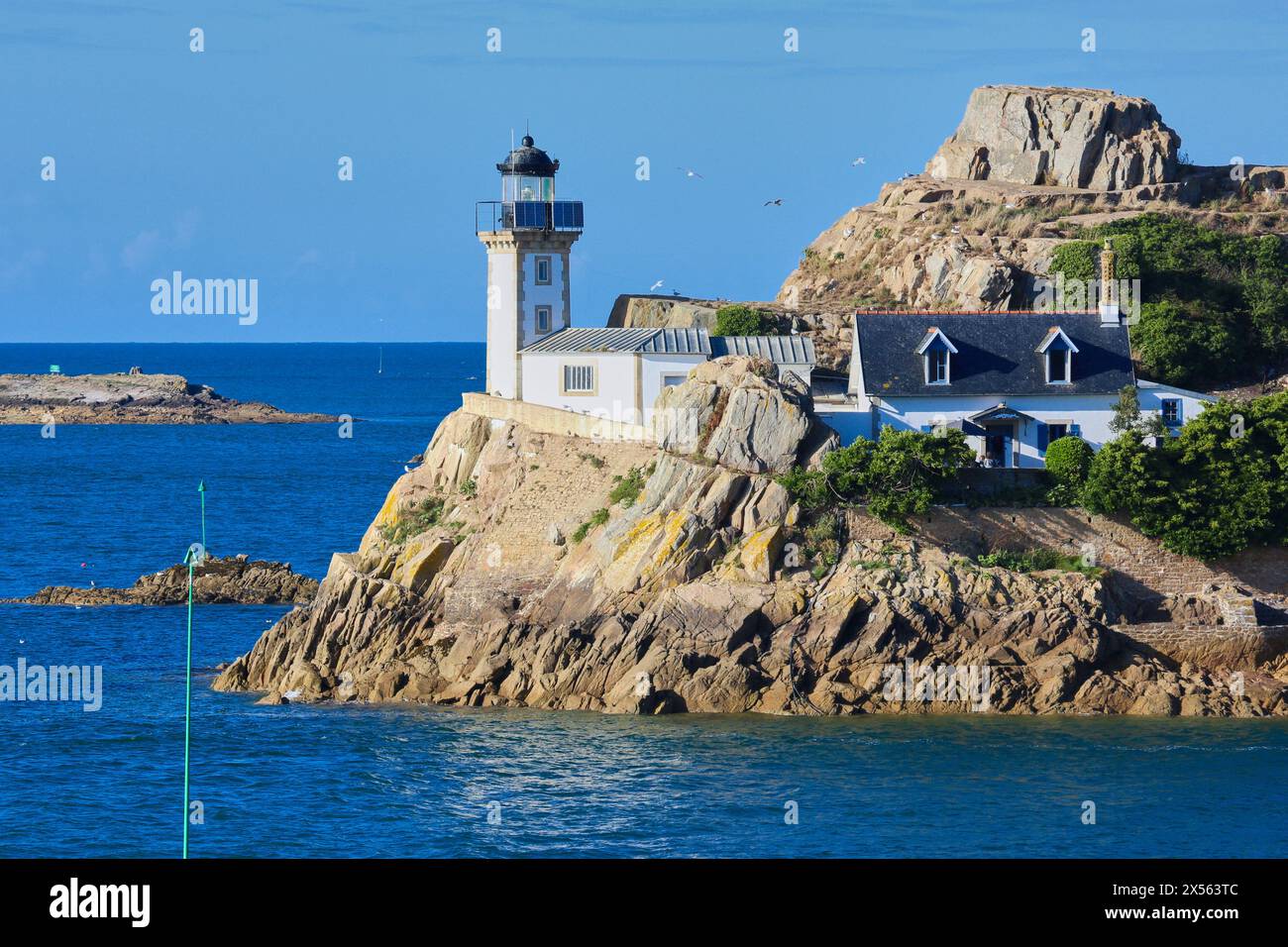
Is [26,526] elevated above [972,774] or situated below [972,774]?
above

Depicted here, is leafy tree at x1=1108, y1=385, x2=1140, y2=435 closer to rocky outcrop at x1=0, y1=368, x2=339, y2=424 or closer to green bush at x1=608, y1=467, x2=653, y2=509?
green bush at x1=608, y1=467, x2=653, y2=509

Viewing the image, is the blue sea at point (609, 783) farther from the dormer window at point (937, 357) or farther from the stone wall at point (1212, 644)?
the dormer window at point (937, 357)

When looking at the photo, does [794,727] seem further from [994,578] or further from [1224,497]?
[1224,497]

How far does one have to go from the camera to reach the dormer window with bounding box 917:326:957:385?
54000mm

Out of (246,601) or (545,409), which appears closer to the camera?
(545,409)

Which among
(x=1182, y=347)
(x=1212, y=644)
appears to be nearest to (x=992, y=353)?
(x=1182, y=347)

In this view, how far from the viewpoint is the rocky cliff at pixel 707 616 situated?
46375 mm

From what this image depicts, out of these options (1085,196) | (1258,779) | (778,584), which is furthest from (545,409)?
(1085,196)

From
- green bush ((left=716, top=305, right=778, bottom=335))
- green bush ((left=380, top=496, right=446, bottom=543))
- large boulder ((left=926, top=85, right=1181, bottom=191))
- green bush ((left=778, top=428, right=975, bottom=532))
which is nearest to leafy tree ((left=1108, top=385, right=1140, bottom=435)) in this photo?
green bush ((left=778, top=428, right=975, bottom=532))

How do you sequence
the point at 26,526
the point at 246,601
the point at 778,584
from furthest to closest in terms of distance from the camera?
1. the point at 26,526
2. the point at 246,601
3. the point at 778,584

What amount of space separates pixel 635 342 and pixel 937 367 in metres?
9.28

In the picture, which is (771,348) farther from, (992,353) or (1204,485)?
(1204,485)
